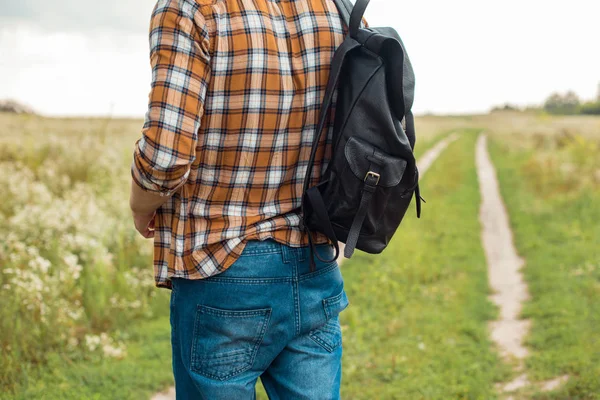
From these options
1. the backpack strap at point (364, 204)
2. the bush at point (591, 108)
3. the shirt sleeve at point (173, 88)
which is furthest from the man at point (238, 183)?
the bush at point (591, 108)

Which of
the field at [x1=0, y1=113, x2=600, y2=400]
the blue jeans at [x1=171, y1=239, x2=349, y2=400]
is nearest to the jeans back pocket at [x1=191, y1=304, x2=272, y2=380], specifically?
the blue jeans at [x1=171, y1=239, x2=349, y2=400]

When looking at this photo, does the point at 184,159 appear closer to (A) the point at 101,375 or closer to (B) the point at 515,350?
(A) the point at 101,375

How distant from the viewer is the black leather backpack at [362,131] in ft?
6.01

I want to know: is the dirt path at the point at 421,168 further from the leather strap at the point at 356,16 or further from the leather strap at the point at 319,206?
the leather strap at the point at 356,16

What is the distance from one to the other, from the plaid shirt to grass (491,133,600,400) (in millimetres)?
3262

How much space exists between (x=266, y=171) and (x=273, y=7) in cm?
49

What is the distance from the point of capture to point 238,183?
6.00 feet

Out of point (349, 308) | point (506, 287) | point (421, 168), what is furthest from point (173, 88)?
point (421, 168)

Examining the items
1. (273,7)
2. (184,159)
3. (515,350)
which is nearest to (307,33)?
(273,7)

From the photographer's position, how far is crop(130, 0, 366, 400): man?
1.67m

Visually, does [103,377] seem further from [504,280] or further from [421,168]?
[421,168]

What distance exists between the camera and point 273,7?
1839 mm

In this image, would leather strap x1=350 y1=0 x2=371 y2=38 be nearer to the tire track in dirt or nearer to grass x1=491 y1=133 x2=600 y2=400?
grass x1=491 y1=133 x2=600 y2=400

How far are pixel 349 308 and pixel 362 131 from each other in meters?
4.00
